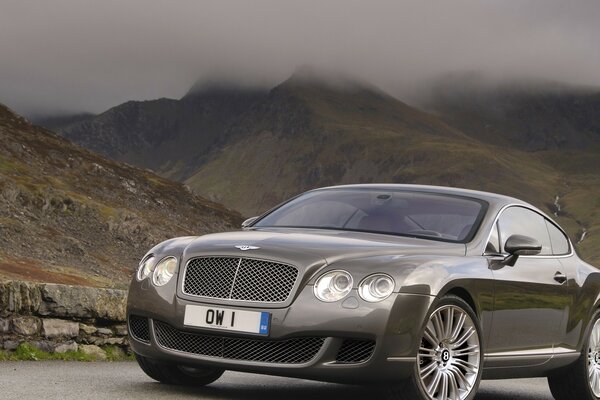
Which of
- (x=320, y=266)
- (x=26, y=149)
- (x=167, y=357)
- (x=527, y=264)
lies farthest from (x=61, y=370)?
(x=26, y=149)

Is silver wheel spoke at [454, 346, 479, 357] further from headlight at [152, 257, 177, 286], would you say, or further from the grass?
the grass

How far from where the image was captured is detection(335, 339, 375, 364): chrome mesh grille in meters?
6.54

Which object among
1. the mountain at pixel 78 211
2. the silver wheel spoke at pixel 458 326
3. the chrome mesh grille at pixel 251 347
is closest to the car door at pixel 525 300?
the silver wheel spoke at pixel 458 326

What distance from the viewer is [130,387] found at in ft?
24.9

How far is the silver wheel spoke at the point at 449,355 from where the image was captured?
681 centimetres

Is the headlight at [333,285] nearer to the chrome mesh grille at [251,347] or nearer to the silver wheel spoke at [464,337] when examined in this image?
the chrome mesh grille at [251,347]

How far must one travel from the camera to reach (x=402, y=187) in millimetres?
8453

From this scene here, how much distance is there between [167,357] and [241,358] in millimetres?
625

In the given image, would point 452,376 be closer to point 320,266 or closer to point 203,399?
point 320,266

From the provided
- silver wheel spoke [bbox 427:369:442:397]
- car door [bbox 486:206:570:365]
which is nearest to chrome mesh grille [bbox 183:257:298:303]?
silver wheel spoke [bbox 427:369:442:397]

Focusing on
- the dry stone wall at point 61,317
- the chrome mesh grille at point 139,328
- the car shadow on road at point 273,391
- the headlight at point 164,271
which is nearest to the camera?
the headlight at point 164,271

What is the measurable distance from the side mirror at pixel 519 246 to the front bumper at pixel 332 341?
4.29 ft

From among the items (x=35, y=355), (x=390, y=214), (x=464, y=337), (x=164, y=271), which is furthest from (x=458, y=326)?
(x=35, y=355)

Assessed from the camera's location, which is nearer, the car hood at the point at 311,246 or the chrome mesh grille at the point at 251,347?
the chrome mesh grille at the point at 251,347
